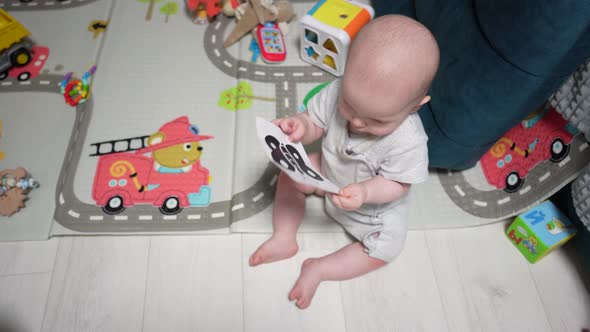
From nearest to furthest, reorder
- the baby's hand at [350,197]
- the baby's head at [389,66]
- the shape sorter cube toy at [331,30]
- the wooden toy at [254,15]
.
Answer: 1. the baby's head at [389,66]
2. the baby's hand at [350,197]
3. the shape sorter cube toy at [331,30]
4. the wooden toy at [254,15]

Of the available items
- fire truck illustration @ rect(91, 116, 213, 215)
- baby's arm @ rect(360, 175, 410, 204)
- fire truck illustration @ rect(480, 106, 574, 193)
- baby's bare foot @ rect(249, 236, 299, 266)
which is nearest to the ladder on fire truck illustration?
fire truck illustration @ rect(91, 116, 213, 215)

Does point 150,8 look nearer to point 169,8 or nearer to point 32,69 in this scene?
point 169,8

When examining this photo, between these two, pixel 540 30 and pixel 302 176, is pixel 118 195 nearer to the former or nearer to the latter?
pixel 302 176

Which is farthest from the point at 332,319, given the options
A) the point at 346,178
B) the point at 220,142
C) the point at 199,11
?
the point at 199,11

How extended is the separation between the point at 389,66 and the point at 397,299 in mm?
538

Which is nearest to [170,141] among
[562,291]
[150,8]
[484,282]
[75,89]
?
[75,89]

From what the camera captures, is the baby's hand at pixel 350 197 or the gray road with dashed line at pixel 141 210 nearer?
the baby's hand at pixel 350 197

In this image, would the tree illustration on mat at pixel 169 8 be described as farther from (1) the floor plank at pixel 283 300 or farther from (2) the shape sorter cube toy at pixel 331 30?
(1) the floor plank at pixel 283 300

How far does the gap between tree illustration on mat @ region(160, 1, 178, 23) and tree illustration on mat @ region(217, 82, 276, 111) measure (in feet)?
1.24

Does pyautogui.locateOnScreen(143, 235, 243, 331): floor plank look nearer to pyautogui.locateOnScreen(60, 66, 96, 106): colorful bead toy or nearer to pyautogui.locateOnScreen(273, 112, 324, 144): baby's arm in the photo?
pyautogui.locateOnScreen(273, 112, 324, 144): baby's arm

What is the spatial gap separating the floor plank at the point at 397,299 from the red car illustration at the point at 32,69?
100 centimetres

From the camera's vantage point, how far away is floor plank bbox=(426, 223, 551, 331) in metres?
0.83

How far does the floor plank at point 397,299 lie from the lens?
2.70ft

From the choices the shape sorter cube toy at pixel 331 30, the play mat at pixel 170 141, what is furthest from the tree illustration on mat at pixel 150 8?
the shape sorter cube toy at pixel 331 30
